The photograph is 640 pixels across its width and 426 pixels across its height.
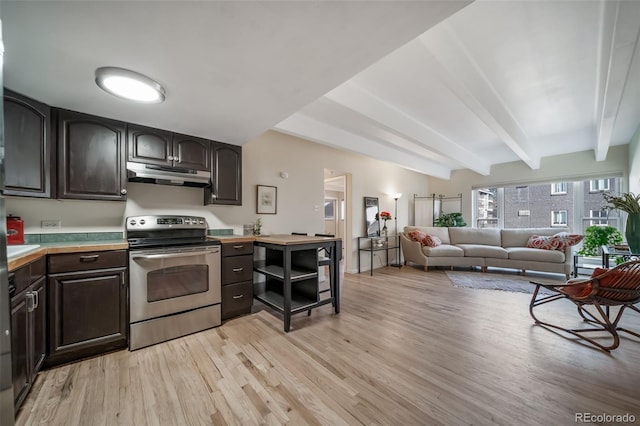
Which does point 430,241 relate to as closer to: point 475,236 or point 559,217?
point 475,236

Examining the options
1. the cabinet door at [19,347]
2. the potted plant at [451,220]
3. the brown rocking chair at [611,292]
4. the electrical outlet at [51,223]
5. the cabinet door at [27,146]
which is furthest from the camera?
the potted plant at [451,220]

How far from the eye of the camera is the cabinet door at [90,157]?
199 cm

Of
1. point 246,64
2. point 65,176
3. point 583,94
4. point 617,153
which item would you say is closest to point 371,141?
point 583,94

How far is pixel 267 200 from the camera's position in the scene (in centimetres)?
355

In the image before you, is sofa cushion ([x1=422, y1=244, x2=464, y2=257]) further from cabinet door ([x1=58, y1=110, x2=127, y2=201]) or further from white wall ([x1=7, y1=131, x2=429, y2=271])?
cabinet door ([x1=58, y1=110, x2=127, y2=201])

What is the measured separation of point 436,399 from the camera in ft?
4.84

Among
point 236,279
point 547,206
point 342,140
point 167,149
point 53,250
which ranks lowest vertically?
point 236,279

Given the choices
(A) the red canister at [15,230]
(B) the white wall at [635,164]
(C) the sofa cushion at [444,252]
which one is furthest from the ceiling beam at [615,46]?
(A) the red canister at [15,230]

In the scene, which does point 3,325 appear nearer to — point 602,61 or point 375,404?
point 375,404

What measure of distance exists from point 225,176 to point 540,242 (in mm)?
5990

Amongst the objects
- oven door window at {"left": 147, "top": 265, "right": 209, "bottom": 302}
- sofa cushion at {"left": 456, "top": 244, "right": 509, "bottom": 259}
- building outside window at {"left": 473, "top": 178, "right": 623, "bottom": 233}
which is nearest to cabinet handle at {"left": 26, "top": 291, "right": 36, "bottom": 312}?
oven door window at {"left": 147, "top": 265, "right": 209, "bottom": 302}

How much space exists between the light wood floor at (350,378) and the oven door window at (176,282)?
0.43 meters

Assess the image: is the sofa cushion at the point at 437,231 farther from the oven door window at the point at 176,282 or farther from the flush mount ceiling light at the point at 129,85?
the flush mount ceiling light at the point at 129,85

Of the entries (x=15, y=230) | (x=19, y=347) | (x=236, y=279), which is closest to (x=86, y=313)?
(x=19, y=347)
